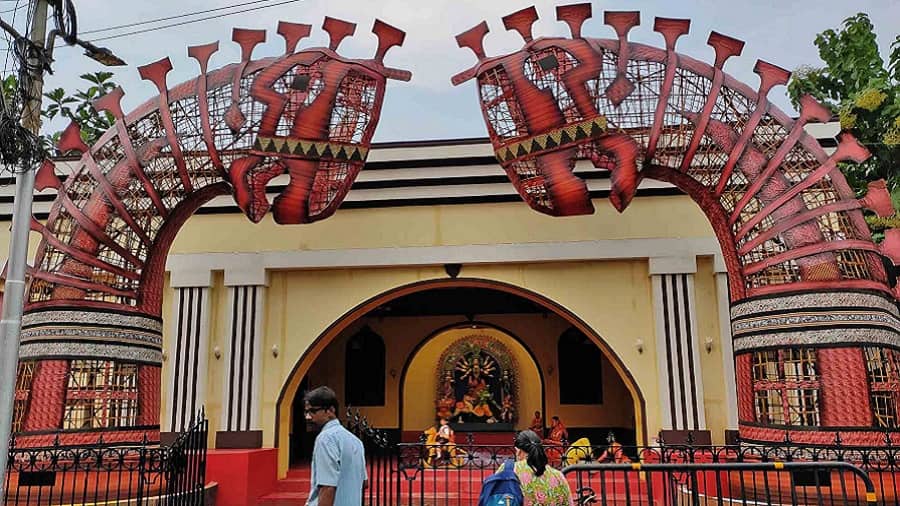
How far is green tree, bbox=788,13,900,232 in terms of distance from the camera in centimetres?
1304

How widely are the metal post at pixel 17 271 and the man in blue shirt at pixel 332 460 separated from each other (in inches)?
114

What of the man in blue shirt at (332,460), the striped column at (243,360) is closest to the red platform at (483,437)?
the striped column at (243,360)

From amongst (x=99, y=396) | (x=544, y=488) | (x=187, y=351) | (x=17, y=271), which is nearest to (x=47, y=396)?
(x=99, y=396)

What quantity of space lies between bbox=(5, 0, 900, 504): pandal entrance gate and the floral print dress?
13.5 feet

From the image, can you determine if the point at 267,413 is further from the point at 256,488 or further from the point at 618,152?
the point at 618,152

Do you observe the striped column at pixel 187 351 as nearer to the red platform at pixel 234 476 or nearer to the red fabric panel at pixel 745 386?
the red platform at pixel 234 476

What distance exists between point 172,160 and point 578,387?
900 centimetres

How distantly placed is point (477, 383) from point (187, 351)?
6474 mm

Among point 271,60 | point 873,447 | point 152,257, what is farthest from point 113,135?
point 873,447

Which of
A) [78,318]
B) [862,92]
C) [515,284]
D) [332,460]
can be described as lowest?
[332,460]

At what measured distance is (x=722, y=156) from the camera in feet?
25.2

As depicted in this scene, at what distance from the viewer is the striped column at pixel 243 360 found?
33.0ft

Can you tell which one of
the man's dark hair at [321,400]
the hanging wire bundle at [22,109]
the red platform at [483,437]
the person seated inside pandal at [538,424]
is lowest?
the red platform at [483,437]

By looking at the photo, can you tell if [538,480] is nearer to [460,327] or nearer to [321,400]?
[321,400]
